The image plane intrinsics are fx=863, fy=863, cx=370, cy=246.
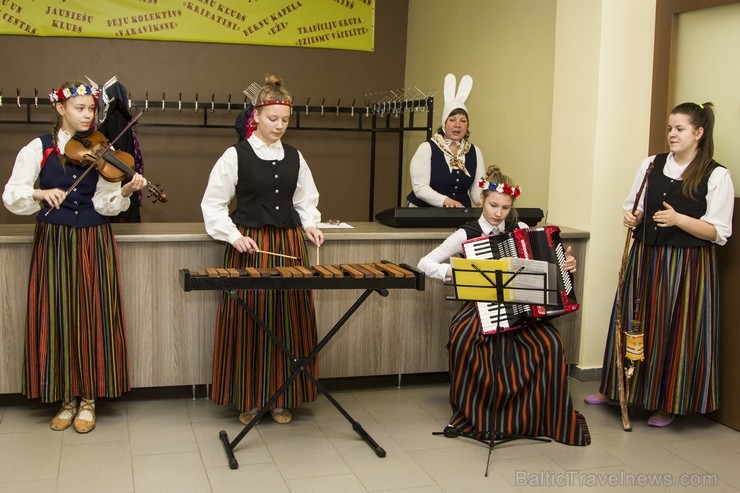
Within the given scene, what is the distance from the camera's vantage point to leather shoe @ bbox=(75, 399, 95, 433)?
374 cm

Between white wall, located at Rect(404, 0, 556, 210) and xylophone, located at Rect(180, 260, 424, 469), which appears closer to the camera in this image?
xylophone, located at Rect(180, 260, 424, 469)

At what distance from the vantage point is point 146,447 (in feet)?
11.8

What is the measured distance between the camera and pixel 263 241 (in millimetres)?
3830

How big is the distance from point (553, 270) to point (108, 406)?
219 cm

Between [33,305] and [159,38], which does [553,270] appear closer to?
[33,305]

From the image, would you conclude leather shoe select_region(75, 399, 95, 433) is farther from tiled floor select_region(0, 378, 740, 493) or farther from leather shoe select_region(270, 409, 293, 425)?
leather shoe select_region(270, 409, 293, 425)

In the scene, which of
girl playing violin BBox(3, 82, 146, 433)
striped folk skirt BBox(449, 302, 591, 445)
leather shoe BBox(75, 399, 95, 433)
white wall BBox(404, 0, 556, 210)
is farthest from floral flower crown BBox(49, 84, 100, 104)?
white wall BBox(404, 0, 556, 210)

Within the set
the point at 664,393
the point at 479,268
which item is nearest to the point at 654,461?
the point at 664,393

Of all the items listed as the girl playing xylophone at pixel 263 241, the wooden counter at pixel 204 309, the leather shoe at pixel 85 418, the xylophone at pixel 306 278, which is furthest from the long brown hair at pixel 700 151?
the leather shoe at pixel 85 418

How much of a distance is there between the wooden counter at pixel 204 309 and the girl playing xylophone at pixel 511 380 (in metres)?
0.64

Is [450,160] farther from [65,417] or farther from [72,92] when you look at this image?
[65,417]

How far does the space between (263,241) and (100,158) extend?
2.55 ft

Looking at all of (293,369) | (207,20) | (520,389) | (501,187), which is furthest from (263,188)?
(207,20)

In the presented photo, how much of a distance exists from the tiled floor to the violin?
1.06 m
